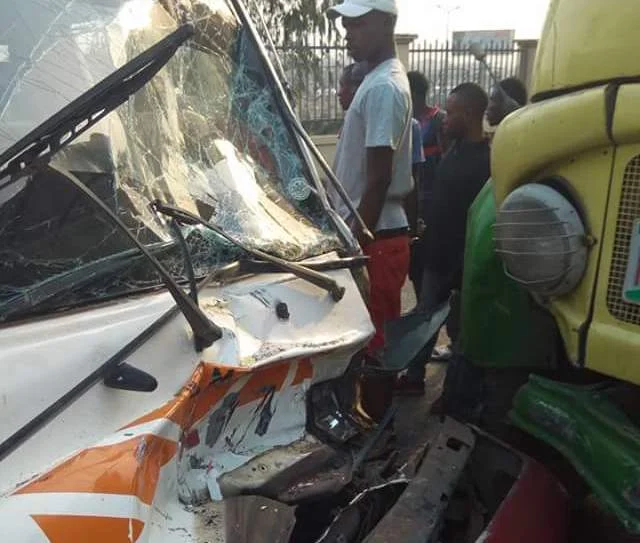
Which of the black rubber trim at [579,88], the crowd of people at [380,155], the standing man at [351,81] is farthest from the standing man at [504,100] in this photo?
the black rubber trim at [579,88]

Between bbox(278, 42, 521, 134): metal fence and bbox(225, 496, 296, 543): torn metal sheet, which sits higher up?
bbox(225, 496, 296, 543): torn metal sheet

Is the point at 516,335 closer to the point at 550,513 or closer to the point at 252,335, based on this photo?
the point at 550,513

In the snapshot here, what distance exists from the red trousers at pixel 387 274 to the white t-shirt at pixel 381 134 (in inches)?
3.3

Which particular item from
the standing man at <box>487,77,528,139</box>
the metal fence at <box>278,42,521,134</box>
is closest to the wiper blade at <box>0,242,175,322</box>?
the standing man at <box>487,77,528,139</box>

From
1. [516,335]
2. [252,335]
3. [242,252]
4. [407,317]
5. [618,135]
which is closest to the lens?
[618,135]

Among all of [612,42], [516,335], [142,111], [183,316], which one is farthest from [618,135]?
[142,111]

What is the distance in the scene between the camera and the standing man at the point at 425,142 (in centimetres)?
576

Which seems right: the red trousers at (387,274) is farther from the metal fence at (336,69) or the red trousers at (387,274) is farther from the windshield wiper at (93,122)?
the metal fence at (336,69)

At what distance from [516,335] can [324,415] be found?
670 millimetres

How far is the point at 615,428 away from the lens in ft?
6.40

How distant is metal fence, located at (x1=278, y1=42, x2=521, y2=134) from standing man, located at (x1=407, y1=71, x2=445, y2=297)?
2.46 metres

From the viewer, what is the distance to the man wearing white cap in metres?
3.66

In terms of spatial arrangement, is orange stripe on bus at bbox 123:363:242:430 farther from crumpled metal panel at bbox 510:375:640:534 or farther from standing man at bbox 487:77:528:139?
standing man at bbox 487:77:528:139

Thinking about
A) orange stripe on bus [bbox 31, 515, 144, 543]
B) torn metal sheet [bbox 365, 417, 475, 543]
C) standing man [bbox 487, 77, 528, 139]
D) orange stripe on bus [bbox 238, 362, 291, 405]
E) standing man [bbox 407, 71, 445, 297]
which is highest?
orange stripe on bus [bbox 31, 515, 144, 543]
